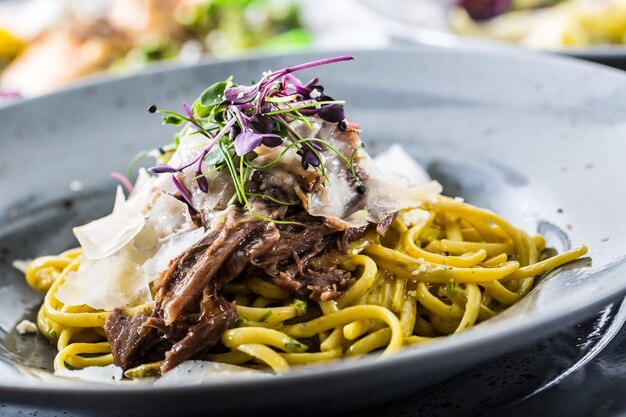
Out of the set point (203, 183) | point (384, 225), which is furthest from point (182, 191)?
point (384, 225)

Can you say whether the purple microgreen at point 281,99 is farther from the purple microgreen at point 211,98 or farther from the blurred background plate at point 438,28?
the blurred background plate at point 438,28

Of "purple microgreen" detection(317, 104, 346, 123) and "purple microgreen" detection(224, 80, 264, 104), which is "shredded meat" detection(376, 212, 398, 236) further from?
"purple microgreen" detection(224, 80, 264, 104)

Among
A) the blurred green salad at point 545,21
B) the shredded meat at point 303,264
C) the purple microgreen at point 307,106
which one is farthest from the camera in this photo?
the blurred green salad at point 545,21

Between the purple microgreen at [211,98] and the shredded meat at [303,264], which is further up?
the purple microgreen at [211,98]

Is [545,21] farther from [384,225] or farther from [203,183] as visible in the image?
[203,183]

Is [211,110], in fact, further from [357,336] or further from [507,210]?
[507,210]

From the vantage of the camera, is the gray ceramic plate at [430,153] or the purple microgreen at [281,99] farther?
the purple microgreen at [281,99]

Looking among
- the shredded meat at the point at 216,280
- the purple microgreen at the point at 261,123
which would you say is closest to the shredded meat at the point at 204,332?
the shredded meat at the point at 216,280

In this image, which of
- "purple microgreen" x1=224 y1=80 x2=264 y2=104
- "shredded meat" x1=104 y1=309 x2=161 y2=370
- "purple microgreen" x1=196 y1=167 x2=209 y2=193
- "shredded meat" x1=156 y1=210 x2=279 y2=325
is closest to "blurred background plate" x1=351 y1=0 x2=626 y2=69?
"purple microgreen" x1=224 y1=80 x2=264 y2=104
